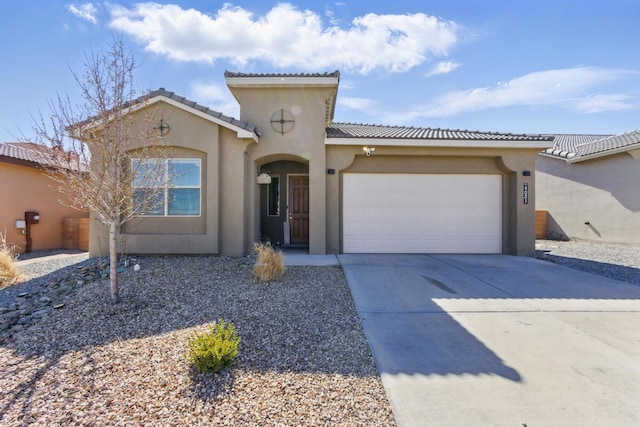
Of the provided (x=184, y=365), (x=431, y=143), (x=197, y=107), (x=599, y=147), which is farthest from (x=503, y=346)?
(x=599, y=147)

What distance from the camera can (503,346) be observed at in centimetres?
393

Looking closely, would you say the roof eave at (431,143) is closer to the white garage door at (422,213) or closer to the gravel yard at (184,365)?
the white garage door at (422,213)

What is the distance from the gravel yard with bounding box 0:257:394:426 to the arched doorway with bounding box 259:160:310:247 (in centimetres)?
605

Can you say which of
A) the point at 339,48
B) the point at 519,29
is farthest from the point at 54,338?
the point at 519,29

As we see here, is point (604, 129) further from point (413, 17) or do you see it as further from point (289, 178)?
point (289, 178)

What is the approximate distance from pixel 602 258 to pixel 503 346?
9.46 m

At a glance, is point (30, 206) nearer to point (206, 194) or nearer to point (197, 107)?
point (206, 194)

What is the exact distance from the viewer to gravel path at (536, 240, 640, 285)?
26.7 ft

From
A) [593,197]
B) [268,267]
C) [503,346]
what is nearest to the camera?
[503,346]

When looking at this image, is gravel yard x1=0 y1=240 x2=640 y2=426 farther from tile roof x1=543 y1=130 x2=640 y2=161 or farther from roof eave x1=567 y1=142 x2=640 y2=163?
roof eave x1=567 y1=142 x2=640 y2=163

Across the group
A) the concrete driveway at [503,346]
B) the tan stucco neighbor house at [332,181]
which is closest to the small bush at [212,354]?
the concrete driveway at [503,346]

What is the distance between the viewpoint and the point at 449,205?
33.6 feet

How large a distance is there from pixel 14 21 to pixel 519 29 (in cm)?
1328

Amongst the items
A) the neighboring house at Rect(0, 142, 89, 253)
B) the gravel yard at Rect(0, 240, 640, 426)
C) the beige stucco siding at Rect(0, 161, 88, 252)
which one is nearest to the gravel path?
the gravel yard at Rect(0, 240, 640, 426)
